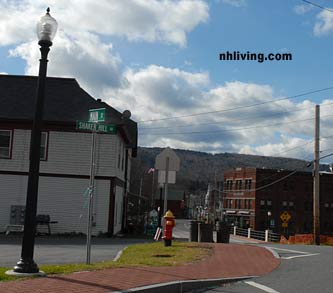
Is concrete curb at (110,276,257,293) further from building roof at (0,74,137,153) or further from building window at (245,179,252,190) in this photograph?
building window at (245,179,252,190)

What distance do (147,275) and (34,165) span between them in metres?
3.00

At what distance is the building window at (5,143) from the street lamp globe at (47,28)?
648 inches

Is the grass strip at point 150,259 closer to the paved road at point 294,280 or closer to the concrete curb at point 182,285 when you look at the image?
the concrete curb at point 182,285

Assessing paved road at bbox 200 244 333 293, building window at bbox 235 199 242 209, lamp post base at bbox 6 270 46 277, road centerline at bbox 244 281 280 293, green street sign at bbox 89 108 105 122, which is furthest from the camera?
building window at bbox 235 199 242 209

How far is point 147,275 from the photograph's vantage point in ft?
31.9

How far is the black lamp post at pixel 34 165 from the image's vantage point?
9391 millimetres

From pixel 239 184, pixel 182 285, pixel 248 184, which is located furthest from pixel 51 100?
pixel 239 184

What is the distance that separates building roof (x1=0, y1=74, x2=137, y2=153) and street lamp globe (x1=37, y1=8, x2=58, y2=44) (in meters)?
14.8

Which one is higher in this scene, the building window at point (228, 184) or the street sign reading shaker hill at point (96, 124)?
the building window at point (228, 184)

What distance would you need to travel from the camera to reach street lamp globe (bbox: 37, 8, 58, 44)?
1006cm

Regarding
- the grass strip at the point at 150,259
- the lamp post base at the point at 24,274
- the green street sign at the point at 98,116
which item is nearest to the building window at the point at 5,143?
the grass strip at the point at 150,259

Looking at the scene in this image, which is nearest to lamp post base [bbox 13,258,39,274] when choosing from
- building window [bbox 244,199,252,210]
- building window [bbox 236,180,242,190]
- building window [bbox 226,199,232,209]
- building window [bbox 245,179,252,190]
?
building window [bbox 244,199,252,210]

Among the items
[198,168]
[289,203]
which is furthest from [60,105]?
[198,168]

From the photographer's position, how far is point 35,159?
32.0 feet
